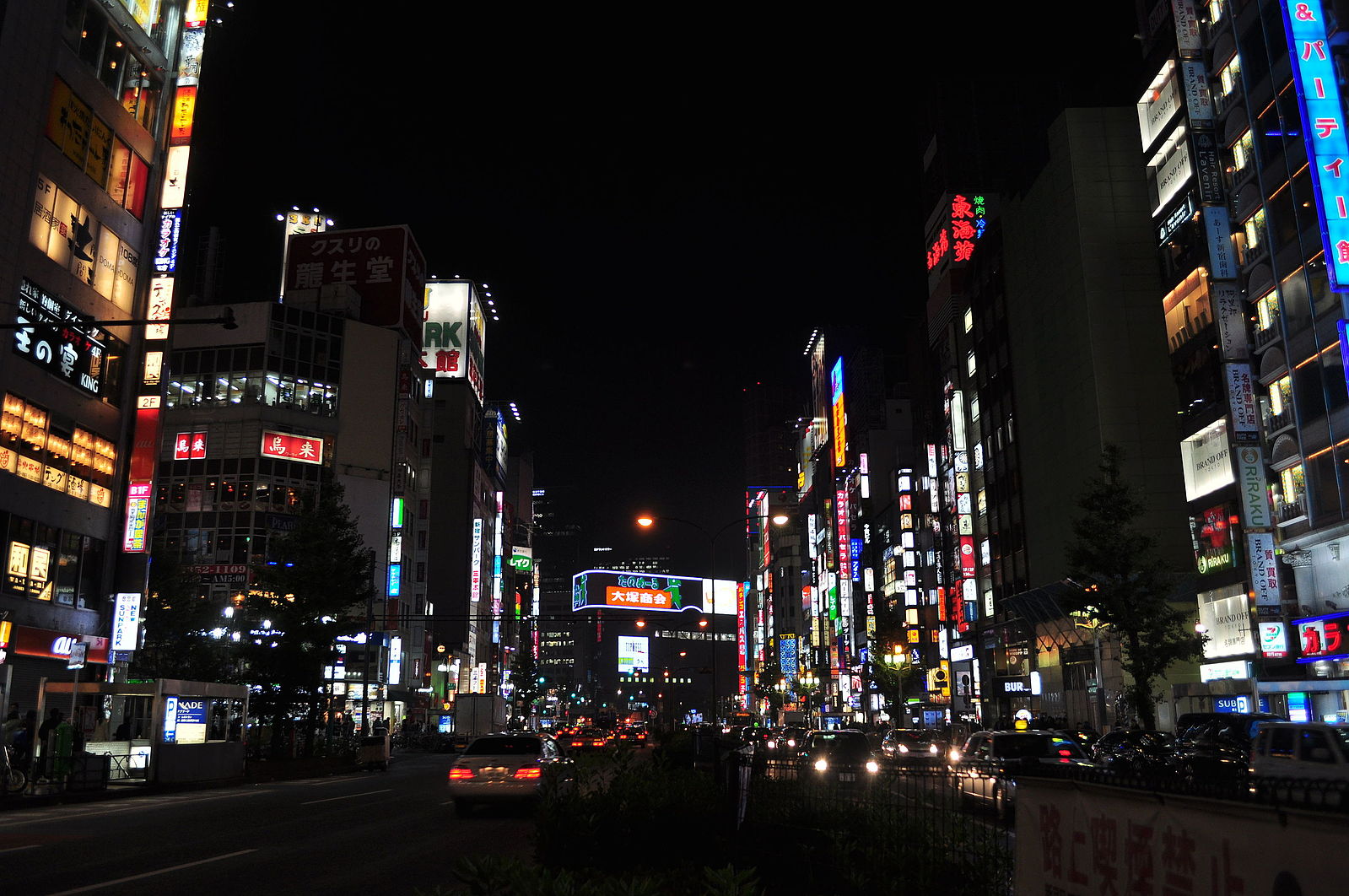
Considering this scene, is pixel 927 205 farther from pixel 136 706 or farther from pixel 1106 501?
pixel 136 706

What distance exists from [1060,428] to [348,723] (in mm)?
47057

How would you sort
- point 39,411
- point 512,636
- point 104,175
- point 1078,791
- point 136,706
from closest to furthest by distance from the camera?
point 1078,791 → point 136,706 → point 39,411 → point 104,175 → point 512,636

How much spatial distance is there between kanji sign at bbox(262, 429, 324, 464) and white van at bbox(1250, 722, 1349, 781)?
72.9 metres

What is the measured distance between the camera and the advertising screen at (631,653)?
127 meters

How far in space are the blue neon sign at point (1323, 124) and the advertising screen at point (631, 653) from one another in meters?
99.8

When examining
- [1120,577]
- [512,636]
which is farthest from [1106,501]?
[512,636]

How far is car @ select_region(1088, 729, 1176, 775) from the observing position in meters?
26.1

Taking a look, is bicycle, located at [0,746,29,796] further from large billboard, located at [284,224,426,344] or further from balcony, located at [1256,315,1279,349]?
large billboard, located at [284,224,426,344]

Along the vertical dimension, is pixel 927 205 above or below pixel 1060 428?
above

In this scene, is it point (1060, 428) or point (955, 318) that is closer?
point (1060, 428)

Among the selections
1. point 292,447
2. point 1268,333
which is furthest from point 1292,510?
point 292,447

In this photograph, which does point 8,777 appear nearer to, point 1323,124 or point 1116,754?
point 1116,754

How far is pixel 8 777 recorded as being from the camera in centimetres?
2644

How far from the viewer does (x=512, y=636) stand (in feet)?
519
